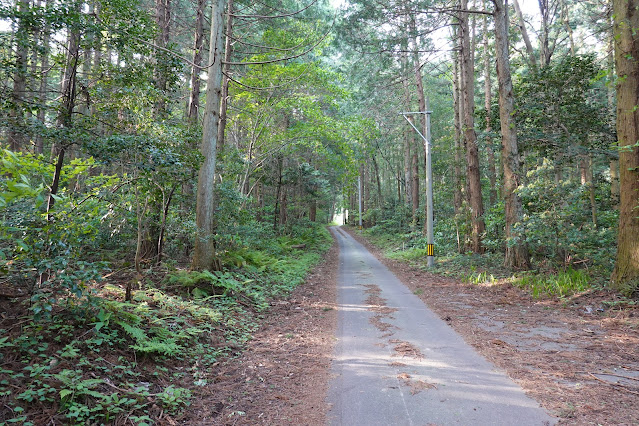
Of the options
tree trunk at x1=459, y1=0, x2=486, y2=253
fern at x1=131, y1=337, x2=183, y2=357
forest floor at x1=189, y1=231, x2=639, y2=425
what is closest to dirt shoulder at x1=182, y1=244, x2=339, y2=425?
forest floor at x1=189, y1=231, x2=639, y2=425

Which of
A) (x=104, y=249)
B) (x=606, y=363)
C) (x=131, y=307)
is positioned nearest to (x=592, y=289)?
(x=606, y=363)

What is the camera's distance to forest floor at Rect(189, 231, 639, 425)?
342cm

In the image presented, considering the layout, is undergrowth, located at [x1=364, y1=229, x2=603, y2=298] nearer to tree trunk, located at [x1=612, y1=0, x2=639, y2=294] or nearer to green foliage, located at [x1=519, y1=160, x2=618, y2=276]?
green foliage, located at [x1=519, y1=160, x2=618, y2=276]

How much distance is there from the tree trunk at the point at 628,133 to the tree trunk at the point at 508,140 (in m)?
3.31

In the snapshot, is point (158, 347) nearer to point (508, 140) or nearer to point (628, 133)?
point (628, 133)

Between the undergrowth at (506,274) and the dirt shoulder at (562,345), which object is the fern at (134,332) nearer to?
the dirt shoulder at (562,345)

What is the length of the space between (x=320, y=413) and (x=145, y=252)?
686 centimetres

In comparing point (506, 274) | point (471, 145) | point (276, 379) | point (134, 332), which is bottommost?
point (276, 379)

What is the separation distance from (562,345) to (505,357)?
3.70 ft

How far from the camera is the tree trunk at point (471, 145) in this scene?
13867 millimetres

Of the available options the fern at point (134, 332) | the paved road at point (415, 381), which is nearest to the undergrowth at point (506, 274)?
the paved road at point (415, 381)

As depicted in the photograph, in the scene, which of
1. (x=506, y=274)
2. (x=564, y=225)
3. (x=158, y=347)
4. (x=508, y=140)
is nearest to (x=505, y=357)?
(x=158, y=347)

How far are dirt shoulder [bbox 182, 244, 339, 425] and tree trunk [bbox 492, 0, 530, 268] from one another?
717cm

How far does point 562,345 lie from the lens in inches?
202
